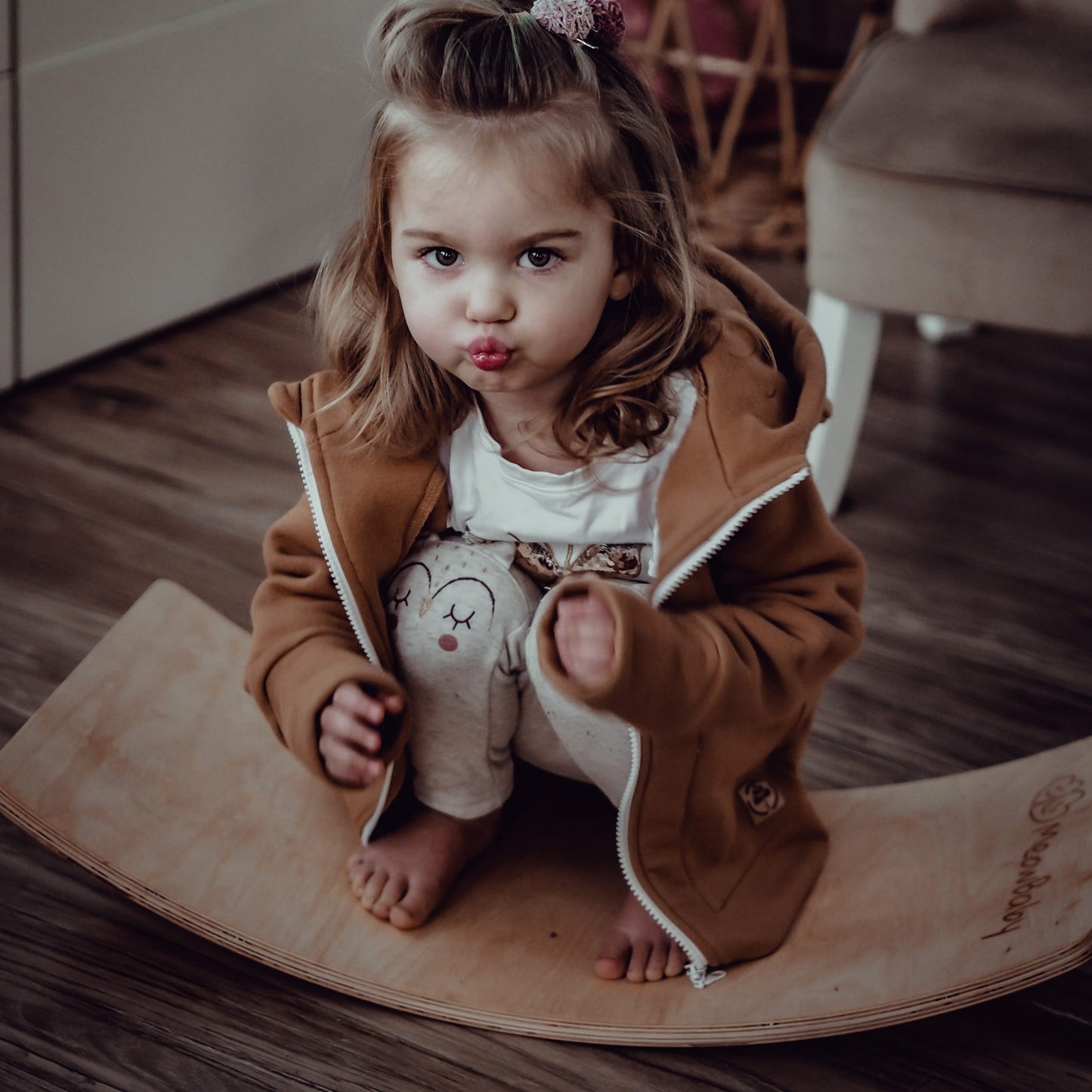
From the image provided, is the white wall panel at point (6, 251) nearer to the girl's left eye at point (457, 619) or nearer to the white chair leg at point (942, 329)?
the girl's left eye at point (457, 619)

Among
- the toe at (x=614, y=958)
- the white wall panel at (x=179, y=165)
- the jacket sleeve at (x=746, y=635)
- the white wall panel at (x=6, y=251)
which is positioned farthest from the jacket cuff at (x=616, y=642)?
the white wall panel at (x=6, y=251)

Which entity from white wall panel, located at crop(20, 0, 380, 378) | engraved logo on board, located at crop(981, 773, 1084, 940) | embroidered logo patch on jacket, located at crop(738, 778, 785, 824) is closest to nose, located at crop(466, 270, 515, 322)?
embroidered logo patch on jacket, located at crop(738, 778, 785, 824)

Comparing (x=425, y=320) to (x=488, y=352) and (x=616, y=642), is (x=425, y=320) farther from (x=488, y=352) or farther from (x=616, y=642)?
(x=616, y=642)

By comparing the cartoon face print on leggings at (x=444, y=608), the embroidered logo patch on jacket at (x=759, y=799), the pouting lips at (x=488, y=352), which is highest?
the pouting lips at (x=488, y=352)

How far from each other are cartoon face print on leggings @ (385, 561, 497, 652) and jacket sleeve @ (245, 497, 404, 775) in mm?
37

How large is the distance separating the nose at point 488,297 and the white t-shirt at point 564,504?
125 mm

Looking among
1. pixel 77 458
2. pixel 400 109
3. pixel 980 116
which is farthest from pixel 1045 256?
pixel 77 458

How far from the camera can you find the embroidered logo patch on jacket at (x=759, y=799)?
92cm

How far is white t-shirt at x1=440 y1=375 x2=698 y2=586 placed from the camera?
865 mm

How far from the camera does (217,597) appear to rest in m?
1.28

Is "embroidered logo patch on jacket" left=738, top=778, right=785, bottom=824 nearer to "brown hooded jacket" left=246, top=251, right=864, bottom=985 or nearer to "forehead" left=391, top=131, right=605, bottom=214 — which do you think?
"brown hooded jacket" left=246, top=251, right=864, bottom=985

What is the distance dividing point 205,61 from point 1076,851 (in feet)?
4.21

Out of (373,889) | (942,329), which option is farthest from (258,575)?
(942,329)

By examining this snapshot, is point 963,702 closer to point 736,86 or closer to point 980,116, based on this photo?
point 980,116
